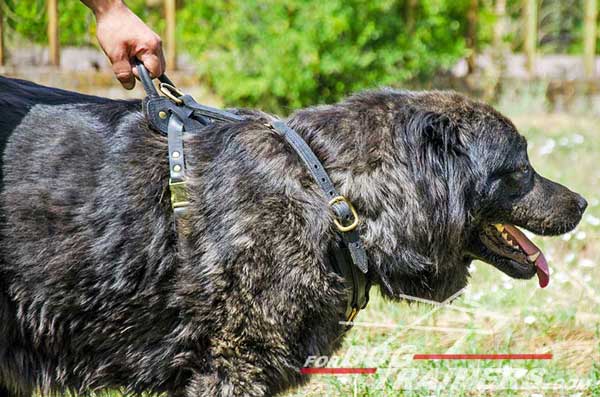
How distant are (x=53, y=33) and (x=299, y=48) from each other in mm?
2693

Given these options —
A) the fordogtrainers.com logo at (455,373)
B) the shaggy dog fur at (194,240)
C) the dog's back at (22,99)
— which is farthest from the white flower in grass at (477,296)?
the dog's back at (22,99)

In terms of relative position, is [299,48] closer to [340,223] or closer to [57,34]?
[57,34]

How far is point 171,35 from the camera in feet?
33.8

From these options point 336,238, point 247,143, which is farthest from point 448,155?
point 247,143

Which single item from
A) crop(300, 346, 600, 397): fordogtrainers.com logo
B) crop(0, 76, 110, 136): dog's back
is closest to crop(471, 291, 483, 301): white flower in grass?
crop(300, 346, 600, 397): fordogtrainers.com logo

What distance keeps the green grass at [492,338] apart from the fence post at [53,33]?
6006mm

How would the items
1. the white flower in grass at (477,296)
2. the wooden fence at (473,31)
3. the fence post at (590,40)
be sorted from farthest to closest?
the fence post at (590,40)
the wooden fence at (473,31)
the white flower in grass at (477,296)

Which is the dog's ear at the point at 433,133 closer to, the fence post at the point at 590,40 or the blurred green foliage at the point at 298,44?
the blurred green foliage at the point at 298,44

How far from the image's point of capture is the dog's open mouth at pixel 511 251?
334 centimetres

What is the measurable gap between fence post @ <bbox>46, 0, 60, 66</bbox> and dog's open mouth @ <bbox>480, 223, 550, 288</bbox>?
734cm

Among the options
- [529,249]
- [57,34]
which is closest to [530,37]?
[57,34]

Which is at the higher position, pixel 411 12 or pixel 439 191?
pixel 439 191

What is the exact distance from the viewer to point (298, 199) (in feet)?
9.64

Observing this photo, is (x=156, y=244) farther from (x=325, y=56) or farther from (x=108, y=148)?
(x=325, y=56)
